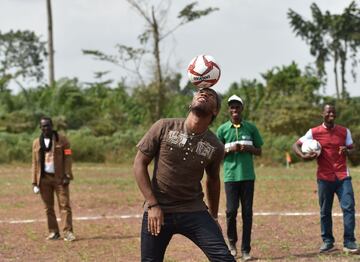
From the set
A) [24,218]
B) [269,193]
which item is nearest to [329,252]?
[24,218]

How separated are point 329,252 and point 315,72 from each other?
139ft

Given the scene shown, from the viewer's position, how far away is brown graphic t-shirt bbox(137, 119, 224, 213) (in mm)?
5965

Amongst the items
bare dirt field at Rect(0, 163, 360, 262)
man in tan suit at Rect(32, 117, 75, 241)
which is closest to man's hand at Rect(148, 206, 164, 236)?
bare dirt field at Rect(0, 163, 360, 262)

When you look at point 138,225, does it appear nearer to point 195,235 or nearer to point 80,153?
point 195,235

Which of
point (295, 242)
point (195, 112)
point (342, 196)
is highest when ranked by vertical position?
point (195, 112)

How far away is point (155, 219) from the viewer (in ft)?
19.2

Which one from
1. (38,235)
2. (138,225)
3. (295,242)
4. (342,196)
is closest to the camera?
(342,196)

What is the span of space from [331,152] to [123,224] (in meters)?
5.08

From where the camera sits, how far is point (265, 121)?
35.4 metres

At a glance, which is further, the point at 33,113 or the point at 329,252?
the point at 33,113

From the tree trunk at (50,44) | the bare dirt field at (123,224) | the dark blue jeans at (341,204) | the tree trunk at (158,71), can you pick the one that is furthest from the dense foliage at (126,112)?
the dark blue jeans at (341,204)

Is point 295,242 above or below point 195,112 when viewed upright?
below

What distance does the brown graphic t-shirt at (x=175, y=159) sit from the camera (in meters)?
5.96

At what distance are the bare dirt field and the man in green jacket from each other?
509 millimetres
